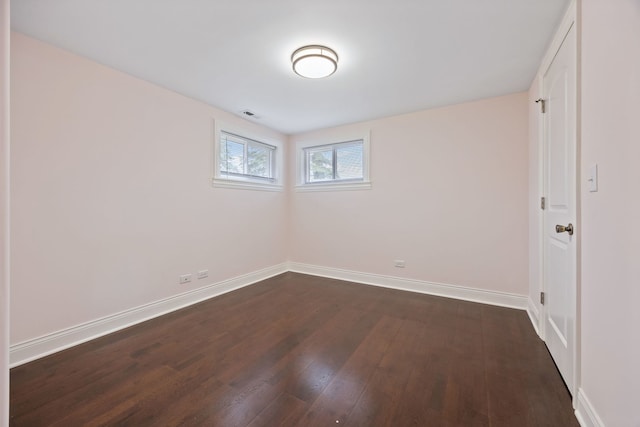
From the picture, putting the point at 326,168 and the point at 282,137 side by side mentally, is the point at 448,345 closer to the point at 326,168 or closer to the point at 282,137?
the point at 326,168

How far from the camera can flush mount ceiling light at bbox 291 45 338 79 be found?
202 centimetres

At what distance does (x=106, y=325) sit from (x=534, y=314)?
396 centimetres

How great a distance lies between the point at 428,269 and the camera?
3328 millimetres

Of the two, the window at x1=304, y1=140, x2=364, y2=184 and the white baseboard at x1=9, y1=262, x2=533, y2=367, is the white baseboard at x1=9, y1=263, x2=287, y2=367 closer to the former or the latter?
the white baseboard at x1=9, y1=262, x2=533, y2=367

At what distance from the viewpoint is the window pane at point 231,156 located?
3475mm

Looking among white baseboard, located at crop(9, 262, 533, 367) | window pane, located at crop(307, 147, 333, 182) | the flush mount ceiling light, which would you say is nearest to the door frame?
white baseboard, located at crop(9, 262, 533, 367)

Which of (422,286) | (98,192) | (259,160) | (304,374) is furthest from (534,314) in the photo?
(98,192)

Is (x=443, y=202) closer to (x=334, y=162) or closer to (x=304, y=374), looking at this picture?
(x=334, y=162)

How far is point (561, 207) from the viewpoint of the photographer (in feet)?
5.72

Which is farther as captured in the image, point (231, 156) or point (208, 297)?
point (231, 156)

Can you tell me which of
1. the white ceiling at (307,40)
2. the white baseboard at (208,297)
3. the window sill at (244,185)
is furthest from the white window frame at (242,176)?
the white baseboard at (208,297)
